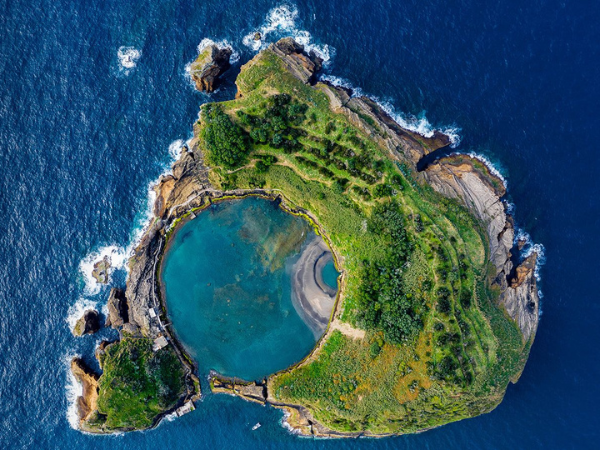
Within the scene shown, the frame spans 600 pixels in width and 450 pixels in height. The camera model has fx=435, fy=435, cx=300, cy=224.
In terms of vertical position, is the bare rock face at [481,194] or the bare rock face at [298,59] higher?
the bare rock face at [298,59]

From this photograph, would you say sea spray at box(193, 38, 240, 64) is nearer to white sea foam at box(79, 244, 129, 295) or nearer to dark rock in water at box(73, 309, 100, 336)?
white sea foam at box(79, 244, 129, 295)

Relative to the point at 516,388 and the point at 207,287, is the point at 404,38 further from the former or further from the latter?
the point at 516,388

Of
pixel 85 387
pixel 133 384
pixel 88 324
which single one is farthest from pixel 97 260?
pixel 85 387

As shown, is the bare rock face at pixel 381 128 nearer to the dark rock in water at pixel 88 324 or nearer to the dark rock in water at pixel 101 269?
the dark rock in water at pixel 101 269

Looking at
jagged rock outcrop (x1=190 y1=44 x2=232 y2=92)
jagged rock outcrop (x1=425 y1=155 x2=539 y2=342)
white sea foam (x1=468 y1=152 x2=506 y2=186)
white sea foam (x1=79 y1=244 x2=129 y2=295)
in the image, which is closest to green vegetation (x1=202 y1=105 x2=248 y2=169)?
jagged rock outcrop (x1=190 y1=44 x2=232 y2=92)

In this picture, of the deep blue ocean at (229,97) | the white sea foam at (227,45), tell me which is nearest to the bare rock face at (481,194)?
the deep blue ocean at (229,97)

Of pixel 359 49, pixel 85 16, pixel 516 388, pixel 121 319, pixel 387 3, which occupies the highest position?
pixel 85 16

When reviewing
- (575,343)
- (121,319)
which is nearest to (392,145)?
(575,343)
